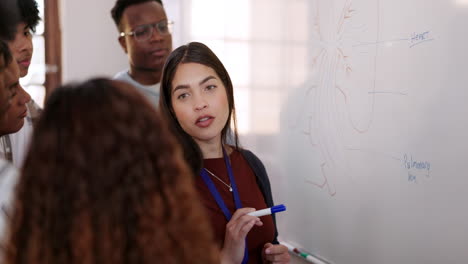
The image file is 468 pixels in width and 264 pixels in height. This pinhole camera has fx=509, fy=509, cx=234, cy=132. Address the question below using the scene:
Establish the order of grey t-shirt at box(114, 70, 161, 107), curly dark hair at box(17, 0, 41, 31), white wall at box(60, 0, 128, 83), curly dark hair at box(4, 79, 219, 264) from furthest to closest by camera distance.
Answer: white wall at box(60, 0, 128, 83), grey t-shirt at box(114, 70, 161, 107), curly dark hair at box(17, 0, 41, 31), curly dark hair at box(4, 79, 219, 264)

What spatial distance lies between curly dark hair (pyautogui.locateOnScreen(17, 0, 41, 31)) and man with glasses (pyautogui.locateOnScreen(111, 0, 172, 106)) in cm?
76

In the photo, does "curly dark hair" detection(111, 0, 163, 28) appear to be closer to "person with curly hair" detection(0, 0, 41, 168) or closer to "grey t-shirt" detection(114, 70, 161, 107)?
"grey t-shirt" detection(114, 70, 161, 107)

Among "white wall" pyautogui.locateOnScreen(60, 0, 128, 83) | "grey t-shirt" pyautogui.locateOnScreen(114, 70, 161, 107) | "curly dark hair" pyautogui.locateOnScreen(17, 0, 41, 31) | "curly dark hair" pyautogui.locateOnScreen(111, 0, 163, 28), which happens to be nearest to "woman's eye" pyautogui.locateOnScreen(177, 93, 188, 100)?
"curly dark hair" pyautogui.locateOnScreen(17, 0, 41, 31)

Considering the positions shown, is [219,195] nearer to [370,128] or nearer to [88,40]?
[370,128]

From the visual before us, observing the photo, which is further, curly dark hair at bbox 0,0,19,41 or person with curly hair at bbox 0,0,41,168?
person with curly hair at bbox 0,0,41,168

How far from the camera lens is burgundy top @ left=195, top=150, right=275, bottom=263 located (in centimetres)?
157

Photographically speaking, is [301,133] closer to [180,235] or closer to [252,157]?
[252,157]

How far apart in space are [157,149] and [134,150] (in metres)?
0.03

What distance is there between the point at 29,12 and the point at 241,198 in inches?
46.8

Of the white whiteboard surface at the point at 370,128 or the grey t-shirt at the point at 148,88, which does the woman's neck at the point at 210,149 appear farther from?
the grey t-shirt at the point at 148,88

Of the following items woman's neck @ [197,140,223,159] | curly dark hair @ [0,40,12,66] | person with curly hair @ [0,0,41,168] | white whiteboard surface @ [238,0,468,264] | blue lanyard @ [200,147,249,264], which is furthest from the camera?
person with curly hair @ [0,0,41,168]

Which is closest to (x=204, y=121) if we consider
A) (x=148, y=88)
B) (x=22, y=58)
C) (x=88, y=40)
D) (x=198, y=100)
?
(x=198, y=100)

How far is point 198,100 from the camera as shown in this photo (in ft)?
5.27

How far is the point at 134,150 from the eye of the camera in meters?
0.70
